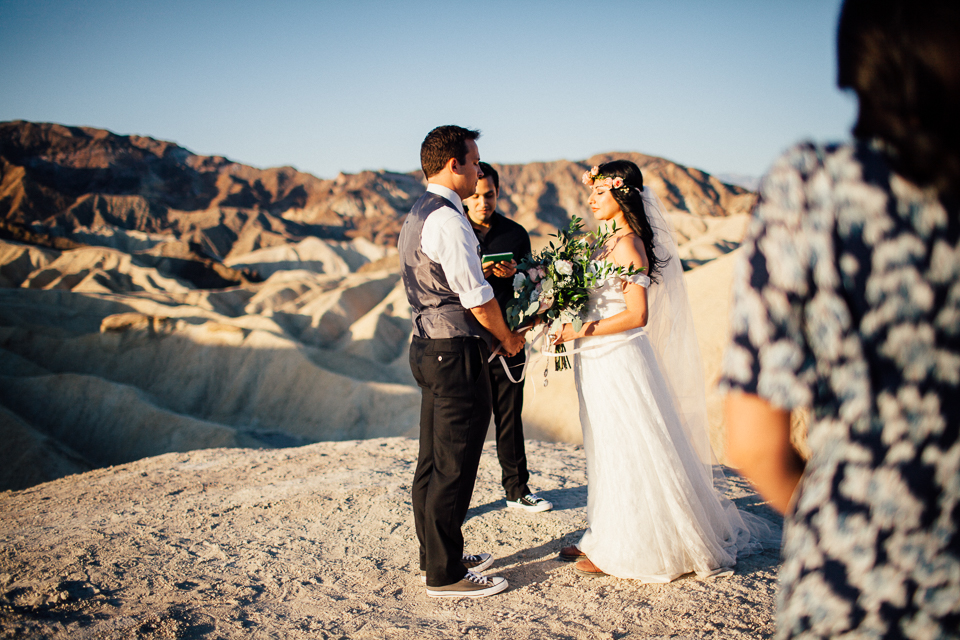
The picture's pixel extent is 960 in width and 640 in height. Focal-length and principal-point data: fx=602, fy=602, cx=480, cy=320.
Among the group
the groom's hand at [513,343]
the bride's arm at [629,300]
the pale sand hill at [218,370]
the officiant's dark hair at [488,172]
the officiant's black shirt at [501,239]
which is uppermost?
the officiant's dark hair at [488,172]

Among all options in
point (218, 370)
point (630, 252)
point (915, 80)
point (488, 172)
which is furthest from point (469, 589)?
point (218, 370)

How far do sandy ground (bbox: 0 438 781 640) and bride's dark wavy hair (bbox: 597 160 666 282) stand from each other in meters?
1.63

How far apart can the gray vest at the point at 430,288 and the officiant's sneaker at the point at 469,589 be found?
123cm

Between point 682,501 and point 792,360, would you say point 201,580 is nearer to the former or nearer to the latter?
point 682,501

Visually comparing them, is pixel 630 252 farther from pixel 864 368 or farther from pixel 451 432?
pixel 864 368

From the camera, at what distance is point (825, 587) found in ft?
3.37

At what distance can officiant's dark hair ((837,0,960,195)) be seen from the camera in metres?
0.82

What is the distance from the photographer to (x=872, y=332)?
0.92m

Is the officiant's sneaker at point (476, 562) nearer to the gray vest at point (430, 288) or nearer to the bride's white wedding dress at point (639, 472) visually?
the bride's white wedding dress at point (639, 472)

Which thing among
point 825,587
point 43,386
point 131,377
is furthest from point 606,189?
point 131,377

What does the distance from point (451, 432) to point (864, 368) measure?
212cm

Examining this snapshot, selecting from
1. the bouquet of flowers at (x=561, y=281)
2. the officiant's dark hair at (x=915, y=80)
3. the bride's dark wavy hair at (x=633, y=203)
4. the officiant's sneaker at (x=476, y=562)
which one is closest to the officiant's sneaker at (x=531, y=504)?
the officiant's sneaker at (x=476, y=562)

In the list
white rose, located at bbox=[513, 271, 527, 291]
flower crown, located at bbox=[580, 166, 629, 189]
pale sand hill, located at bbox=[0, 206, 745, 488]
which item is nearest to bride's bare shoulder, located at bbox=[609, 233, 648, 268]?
flower crown, located at bbox=[580, 166, 629, 189]

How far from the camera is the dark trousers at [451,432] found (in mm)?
2861
